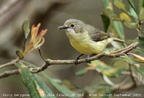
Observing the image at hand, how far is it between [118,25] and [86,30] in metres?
0.65

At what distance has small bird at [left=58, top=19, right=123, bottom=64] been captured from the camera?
9.72 ft

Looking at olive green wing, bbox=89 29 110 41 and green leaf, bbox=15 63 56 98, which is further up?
green leaf, bbox=15 63 56 98

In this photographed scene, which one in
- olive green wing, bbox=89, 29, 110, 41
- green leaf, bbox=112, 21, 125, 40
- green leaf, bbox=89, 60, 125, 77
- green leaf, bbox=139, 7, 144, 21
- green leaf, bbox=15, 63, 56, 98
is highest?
green leaf, bbox=139, 7, 144, 21

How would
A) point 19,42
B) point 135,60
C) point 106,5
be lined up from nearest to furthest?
point 135,60 < point 106,5 < point 19,42

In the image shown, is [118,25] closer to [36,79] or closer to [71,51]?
[36,79]

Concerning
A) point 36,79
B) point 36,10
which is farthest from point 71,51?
point 36,79

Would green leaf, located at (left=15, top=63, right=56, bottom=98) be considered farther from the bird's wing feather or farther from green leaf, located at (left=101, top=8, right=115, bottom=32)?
the bird's wing feather

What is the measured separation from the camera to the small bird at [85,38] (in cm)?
296

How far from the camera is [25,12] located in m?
4.63

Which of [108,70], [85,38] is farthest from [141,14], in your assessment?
[85,38]

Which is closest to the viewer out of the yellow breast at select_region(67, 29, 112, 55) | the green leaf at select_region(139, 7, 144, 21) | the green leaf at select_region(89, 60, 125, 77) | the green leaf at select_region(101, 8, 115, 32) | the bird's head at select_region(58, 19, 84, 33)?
the green leaf at select_region(139, 7, 144, 21)

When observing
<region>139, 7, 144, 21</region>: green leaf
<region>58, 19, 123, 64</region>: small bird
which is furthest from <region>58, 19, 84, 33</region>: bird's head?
<region>139, 7, 144, 21</region>: green leaf

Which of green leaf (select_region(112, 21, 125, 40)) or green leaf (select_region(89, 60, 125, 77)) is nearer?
green leaf (select_region(112, 21, 125, 40))

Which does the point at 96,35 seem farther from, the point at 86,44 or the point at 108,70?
the point at 108,70
